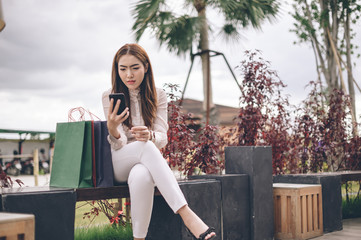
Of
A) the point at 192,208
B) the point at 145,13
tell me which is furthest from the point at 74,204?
the point at 145,13

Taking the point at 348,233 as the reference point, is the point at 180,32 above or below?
above

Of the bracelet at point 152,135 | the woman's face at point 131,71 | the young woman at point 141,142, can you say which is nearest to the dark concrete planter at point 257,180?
the young woman at point 141,142

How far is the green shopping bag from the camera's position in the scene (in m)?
2.22

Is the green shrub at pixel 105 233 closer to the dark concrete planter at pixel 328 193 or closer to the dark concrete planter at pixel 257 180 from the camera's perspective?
the dark concrete planter at pixel 257 180

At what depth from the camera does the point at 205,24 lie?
8883mm

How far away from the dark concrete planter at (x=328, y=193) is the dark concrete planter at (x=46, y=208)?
223 cm

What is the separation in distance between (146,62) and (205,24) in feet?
21.3

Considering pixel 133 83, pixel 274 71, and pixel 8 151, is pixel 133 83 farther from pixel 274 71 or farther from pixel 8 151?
pixel 8 151

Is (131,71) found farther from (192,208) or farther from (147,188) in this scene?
(192,208)

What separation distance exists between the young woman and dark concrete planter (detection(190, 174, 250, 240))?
633 millimetres

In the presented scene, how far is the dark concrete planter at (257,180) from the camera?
3.05m

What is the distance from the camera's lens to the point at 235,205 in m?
2.97

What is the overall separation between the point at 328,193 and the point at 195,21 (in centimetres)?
561

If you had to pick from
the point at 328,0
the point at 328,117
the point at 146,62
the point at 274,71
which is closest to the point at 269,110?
the point at 274,71
